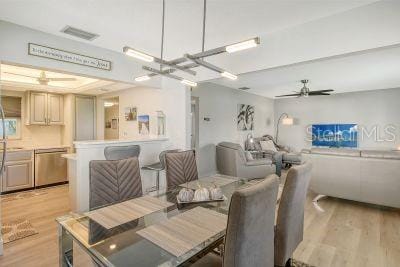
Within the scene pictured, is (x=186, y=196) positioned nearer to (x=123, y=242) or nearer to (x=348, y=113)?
(x=123, y=242)

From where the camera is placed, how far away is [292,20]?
2514 mm

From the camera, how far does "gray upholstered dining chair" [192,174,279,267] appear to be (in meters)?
0.94

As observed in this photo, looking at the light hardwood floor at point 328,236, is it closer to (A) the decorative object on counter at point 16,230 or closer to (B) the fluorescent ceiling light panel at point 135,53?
(A) the decorative object on counter at point 16,230

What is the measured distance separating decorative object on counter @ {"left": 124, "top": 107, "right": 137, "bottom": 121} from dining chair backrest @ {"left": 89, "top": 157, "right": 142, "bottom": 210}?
115 inches

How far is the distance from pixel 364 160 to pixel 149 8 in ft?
12.2

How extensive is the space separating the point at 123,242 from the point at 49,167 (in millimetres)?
4509

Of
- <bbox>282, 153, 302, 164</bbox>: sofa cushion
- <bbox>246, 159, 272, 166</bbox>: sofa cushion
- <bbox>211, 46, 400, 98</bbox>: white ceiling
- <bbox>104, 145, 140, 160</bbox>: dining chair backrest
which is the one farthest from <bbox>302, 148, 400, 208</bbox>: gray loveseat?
<bbox>104, 145, 140, 160</bbox>: dining chair backrest

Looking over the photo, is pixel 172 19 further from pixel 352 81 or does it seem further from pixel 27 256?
pixel 352 81

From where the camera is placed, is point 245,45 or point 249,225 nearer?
point 249,225

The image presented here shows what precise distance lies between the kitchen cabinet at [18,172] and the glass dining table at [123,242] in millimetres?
3761

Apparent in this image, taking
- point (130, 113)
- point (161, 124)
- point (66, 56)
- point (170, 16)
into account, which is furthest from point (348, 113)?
point (66, 56)

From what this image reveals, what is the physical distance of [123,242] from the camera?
1.19m

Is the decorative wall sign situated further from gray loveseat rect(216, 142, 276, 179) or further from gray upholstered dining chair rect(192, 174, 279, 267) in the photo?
gray loveseat rect(216, 142, 276, 179)

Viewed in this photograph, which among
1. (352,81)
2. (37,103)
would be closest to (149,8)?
(37,103)
